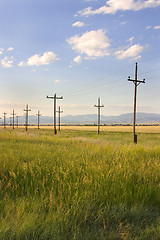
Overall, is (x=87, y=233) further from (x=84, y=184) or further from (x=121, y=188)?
(x=121, y=188)

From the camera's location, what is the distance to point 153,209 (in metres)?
3.93

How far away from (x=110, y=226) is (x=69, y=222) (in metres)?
0.67

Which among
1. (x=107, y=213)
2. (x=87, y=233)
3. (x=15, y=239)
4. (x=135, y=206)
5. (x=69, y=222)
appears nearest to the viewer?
(x=15, y=239)

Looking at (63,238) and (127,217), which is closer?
(63,238)

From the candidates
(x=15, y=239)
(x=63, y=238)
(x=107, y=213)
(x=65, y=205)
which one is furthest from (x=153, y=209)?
(x=15, y=239)

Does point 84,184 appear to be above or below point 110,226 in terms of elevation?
above

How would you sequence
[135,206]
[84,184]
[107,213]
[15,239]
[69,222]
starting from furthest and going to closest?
1. [84,184]
2. [135,206]
3. [107,213]
4. [69,222]
5. [15,239]

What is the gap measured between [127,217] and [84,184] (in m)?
1.16

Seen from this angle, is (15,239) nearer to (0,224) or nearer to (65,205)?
(0,224)

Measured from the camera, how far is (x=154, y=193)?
4.38 meters

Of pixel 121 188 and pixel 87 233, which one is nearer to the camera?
pixel 87 233

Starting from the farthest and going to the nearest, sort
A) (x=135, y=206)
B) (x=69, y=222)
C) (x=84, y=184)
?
(x=84, y=184) < (x=135, y=206) < (x=69, y=222)

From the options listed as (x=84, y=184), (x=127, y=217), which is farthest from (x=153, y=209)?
(x=84, y=184)

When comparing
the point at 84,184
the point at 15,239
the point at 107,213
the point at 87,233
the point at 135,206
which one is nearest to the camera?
the point at 15,239
